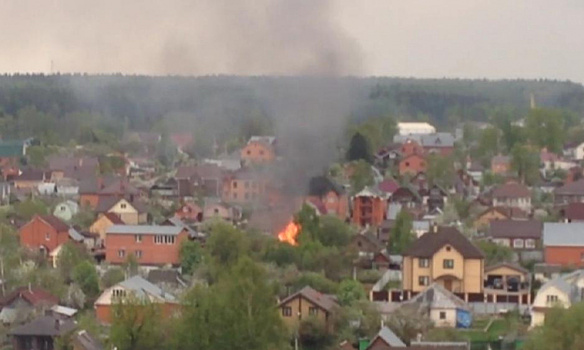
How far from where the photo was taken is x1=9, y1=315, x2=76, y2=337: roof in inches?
784

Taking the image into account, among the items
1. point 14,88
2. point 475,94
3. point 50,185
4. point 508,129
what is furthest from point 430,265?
point 475,94

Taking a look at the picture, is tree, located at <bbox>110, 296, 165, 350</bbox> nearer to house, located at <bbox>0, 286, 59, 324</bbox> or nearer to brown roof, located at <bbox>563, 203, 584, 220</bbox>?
house, located at <bbox>0, 286, 59, 324</bbox>

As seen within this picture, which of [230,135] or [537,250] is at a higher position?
[230,135]

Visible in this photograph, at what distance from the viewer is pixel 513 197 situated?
37.5 meters

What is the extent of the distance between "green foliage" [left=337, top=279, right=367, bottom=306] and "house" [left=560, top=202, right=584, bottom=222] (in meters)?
9.82

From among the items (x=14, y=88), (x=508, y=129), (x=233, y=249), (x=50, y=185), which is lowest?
(x=233, y=249)

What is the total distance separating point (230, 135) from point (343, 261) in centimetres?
3565

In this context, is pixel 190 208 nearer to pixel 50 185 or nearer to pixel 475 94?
pixel 50 185

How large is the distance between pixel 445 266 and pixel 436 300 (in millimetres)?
2647

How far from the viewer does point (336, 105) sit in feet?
114

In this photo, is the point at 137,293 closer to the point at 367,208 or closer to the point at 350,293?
the point at 350,293

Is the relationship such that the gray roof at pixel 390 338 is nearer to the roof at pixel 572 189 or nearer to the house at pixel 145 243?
the house at pixel 145 243

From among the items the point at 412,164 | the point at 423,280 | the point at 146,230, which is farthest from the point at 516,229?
the point at 412,164

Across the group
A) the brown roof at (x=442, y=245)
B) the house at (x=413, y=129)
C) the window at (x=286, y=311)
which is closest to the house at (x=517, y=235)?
the brown roof at (x=442, y=245)
